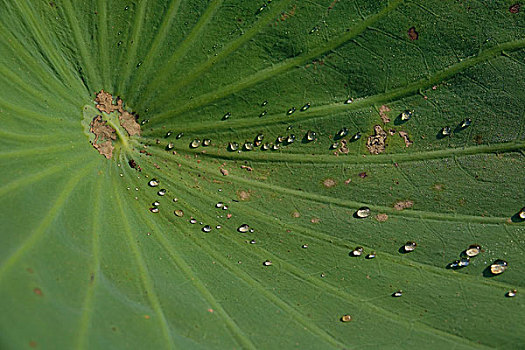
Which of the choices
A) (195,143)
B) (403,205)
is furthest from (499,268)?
(195,143)

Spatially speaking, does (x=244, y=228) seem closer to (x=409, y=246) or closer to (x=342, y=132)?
A: (x=342, y=132)

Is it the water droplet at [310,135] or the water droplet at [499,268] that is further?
the water droplet at [310,135]

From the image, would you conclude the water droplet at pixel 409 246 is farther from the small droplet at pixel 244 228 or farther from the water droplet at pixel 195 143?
the water droplet at pixel 195 143

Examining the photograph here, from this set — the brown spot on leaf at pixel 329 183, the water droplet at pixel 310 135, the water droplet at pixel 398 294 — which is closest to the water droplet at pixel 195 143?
the water droplet at pixel 310 135

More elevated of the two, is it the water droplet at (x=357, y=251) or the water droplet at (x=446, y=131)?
the water droplet at (x=446, y=131)

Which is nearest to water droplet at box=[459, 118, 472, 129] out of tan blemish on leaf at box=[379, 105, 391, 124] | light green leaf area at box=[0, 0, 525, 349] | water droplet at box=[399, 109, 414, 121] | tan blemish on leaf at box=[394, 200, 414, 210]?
light green leaf area at box=[0, 0, 525, 349]

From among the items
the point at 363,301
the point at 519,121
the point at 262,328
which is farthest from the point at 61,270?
the point at 519,121
